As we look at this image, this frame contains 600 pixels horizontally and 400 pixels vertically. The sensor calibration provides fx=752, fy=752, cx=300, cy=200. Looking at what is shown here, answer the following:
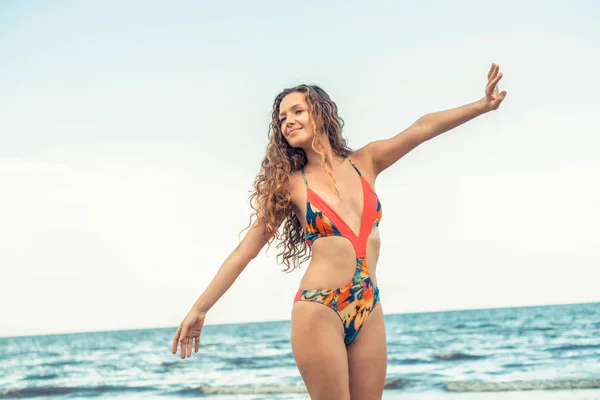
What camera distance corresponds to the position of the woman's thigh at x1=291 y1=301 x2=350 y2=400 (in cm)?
305

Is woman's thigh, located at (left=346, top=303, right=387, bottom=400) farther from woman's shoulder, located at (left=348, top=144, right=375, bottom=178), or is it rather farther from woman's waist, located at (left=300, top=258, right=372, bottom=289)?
woman's shoulder, located at (left=348, top=144, right=375, bottom=178)

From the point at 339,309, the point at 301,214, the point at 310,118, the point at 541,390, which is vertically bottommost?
the point at 541,390

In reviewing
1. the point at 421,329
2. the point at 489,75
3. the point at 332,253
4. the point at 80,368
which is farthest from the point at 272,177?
the point at 421,329

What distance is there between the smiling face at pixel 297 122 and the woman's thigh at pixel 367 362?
844mm

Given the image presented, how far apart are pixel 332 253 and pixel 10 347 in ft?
105

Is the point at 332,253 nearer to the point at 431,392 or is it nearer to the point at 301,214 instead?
the point at 301,214

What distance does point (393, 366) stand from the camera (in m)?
15.4

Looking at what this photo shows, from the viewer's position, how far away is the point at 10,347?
32.0 metres

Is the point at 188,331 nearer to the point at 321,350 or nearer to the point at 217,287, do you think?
the point at 217,287

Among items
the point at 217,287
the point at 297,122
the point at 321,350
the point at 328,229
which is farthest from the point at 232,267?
the point at 297,122

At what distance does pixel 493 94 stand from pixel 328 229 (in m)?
0.89

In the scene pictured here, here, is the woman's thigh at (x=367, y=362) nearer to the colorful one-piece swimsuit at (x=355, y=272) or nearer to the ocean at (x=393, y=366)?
the colorful one-piece swimsuit at (x=355, y=272)

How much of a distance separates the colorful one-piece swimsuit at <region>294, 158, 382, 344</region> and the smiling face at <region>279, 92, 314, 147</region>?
24cm

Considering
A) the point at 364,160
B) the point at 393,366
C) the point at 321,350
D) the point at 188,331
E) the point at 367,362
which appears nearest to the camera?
the point at 321,350
